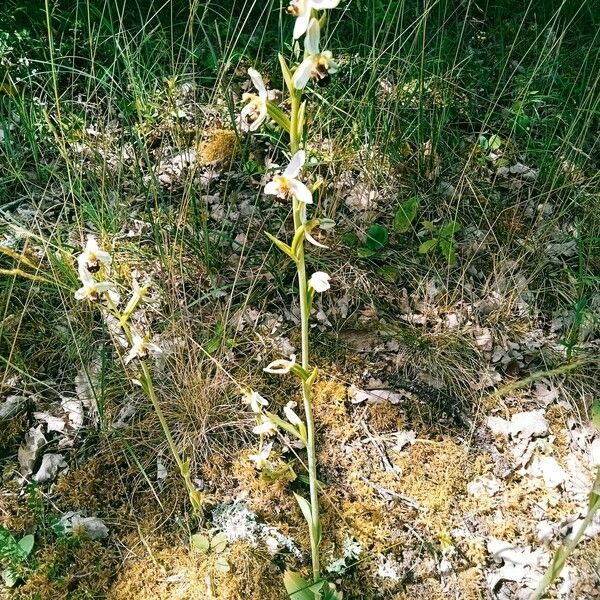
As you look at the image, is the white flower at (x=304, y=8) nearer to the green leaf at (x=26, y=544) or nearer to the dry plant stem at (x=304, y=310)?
the dry plant stem at (x=304, y=310)

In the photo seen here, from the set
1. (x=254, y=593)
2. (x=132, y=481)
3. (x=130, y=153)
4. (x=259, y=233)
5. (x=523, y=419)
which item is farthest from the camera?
(x=130, y=153)

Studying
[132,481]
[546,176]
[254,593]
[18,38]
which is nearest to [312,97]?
[546,176]

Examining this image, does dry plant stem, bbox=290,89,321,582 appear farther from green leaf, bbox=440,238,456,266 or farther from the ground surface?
green leaf, bbox=440,238,456,266

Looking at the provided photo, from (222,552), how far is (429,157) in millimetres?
2012

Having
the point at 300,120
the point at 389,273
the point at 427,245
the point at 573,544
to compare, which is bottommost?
the point at 389,273

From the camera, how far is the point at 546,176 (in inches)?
114

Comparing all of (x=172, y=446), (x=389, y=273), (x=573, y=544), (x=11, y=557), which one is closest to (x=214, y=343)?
(x=172, y=446)

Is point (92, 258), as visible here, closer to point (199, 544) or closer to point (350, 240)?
point (199, 544)

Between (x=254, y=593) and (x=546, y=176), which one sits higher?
(x=546, y=176)

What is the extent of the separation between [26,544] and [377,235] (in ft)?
5.94

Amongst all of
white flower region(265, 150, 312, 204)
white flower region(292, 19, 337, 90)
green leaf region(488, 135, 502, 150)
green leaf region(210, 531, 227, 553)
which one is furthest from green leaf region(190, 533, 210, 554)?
green leaf region(488, 135, 502, 150)

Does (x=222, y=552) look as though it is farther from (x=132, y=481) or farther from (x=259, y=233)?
(x=259, y=233)

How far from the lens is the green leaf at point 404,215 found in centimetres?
278

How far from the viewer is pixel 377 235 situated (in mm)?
2713
